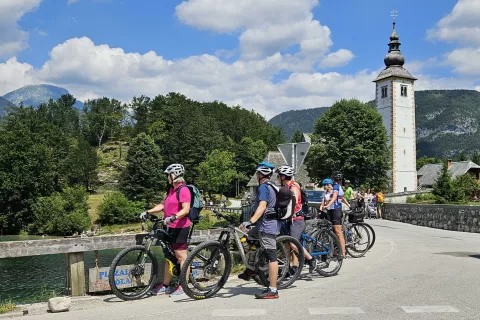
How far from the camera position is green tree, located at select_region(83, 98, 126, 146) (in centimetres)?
11369

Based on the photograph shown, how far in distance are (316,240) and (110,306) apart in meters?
4.20

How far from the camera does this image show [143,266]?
771 centimetres

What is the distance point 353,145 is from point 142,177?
28715 mm

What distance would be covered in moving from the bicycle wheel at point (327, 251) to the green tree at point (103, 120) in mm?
108282

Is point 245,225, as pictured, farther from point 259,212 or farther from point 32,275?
point 32,275

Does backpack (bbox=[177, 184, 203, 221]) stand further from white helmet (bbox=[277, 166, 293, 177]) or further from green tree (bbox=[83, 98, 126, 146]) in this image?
green tree (bbox=[83, 98, 126, 146])

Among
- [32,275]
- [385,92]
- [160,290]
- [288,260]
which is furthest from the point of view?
A: [385,92]

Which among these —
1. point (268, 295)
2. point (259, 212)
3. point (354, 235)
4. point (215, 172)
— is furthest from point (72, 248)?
point (215, 172)

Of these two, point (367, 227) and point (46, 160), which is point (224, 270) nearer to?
point (367, 227)

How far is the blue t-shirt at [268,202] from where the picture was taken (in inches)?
290

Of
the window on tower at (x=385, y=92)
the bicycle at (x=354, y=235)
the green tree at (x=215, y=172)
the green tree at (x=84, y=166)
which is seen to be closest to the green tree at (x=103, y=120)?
the green tree at (x=84, y=166)

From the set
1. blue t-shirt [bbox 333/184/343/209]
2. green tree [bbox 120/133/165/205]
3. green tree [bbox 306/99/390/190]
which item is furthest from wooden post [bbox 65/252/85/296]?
green tree [bbox 120/133/165/205]

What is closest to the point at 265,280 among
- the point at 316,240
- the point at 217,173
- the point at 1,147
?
the point at 316,240

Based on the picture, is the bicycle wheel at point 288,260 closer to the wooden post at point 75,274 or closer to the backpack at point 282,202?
the backpack at point 282,202
